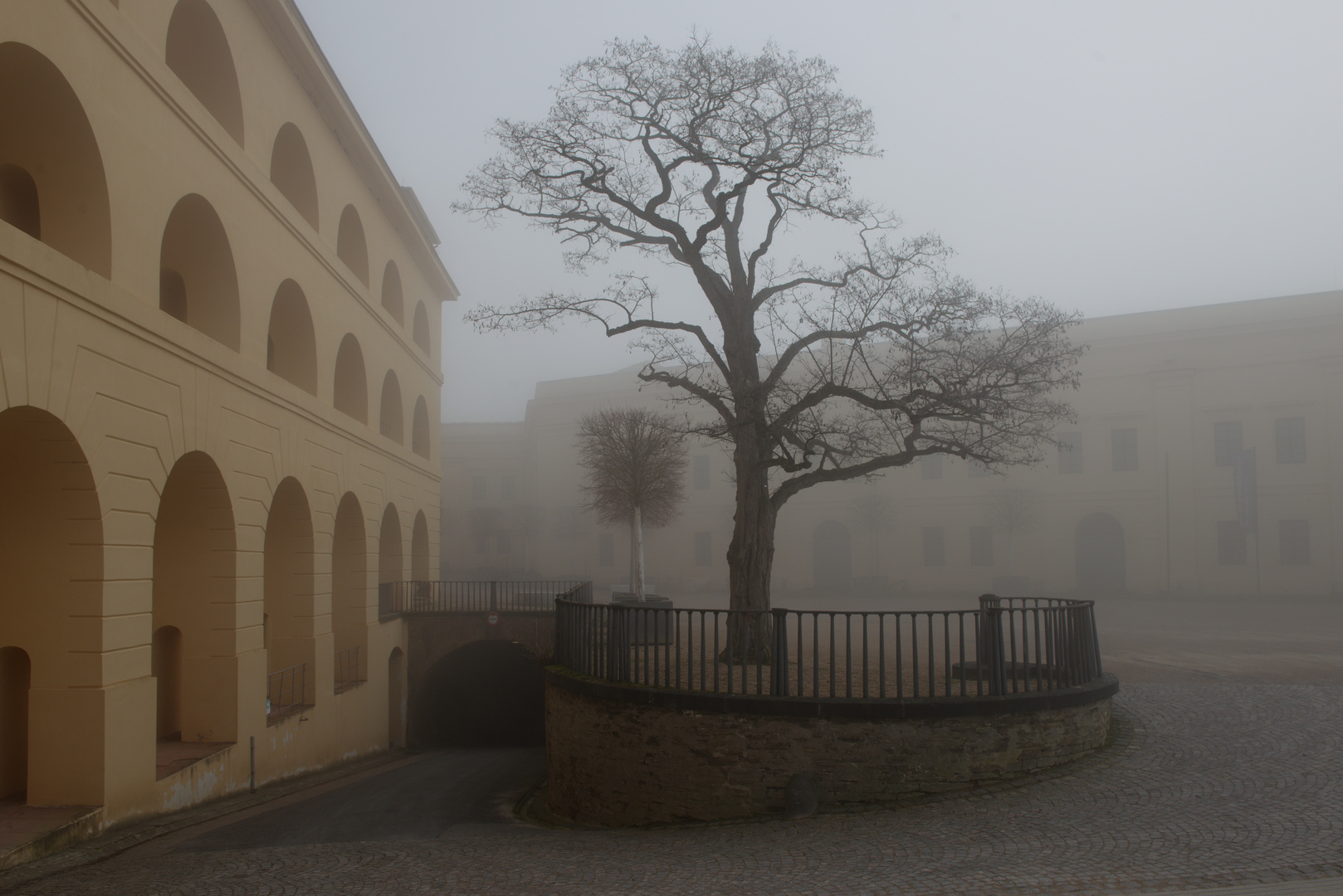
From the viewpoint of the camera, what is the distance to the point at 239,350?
11844 mm

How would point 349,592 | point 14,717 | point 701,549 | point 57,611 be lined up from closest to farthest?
point 57,611
point 14,717
point 349,592
point 701,549

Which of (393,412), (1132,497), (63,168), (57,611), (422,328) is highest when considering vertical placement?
(422,328)

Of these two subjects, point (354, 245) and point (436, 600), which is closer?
point (354, 245)

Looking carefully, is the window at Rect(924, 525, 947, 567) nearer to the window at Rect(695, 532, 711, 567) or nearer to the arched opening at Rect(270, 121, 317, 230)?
the window at Rect(695, 532, 711, 567)

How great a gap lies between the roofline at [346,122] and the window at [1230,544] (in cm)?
2804

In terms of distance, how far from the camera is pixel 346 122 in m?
16.1

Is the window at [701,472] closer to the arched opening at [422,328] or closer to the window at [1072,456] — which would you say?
the window at [1072,456]

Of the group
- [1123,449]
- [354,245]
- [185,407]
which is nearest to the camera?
[185,407]

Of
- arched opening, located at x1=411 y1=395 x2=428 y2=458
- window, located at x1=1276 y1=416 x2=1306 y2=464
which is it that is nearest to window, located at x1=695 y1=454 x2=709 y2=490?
arched opening, located at x1=411 y1=395 x2=428 y2=458

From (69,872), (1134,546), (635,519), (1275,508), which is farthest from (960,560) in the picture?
(69,872)

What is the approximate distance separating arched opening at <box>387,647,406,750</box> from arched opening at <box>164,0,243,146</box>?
10732 millimetres

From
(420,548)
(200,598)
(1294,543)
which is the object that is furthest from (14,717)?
(1294,543)

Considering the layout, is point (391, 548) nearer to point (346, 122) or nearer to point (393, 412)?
point (393, 412)

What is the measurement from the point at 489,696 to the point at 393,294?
952 centimetres
